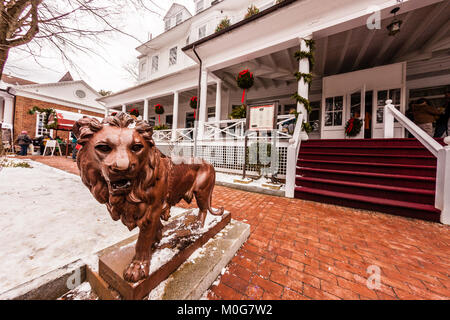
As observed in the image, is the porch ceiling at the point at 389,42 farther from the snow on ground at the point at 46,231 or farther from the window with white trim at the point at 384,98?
the snow on ground at the point at 46,231

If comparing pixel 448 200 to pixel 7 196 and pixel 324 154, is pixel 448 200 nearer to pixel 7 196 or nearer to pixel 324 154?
pixel 324 154

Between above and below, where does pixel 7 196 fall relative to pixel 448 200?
below

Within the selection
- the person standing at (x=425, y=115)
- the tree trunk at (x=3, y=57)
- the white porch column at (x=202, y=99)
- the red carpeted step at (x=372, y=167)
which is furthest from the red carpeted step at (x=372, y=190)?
the tree trunk at (x=3, y=57)

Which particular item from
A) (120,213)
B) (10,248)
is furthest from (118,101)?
(120,213)

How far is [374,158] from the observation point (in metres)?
4.20

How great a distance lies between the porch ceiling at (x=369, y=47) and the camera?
5188mm

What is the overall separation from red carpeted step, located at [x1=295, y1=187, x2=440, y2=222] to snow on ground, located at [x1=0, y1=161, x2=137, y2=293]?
360 cm

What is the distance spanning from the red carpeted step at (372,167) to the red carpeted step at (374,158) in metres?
0.27

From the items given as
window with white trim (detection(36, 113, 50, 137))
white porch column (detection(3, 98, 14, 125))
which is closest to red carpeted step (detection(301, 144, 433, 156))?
window with white trim (detection(36, 113, 50, 137))

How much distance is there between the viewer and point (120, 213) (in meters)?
0.94

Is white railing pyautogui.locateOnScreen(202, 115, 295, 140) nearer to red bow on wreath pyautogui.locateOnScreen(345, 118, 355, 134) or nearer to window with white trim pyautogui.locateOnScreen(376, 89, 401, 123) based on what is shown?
red bow on wreath pyautogui.locateOnScreen(345, 118, 355, 134)

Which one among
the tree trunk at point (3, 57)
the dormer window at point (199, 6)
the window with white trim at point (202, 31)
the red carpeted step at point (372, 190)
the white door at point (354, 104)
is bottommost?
the red carpeted step at point (372, 190)
